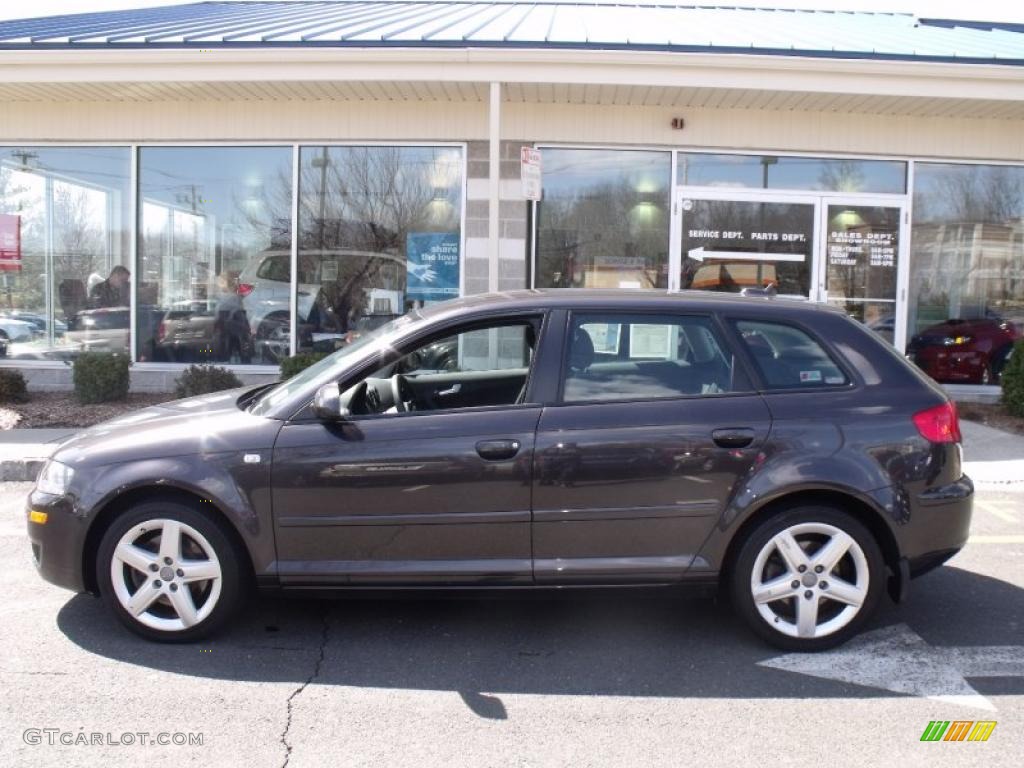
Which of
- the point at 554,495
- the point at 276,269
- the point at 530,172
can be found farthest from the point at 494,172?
→ the point at 554,495

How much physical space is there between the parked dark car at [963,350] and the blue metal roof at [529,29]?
126 inches

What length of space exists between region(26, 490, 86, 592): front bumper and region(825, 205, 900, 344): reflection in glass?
905cm

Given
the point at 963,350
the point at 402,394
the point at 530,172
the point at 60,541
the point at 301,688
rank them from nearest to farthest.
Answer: the point at 301,688, the point at 60,541, the point at 402,394, the point at 530,172, the point at 963,350

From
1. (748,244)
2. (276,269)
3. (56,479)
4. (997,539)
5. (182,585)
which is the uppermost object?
(748,244)

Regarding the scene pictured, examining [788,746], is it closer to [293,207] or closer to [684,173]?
[684,173]

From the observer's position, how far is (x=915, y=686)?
3.87 meters

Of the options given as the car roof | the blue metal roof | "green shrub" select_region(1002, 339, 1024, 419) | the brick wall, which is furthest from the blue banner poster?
the car roof

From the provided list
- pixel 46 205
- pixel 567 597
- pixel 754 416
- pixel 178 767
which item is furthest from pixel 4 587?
pixel 46 205

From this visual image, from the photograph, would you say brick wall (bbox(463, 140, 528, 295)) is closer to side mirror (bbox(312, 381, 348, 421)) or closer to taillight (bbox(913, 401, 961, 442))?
side mirror (bbox(312, 381, 348, 421))

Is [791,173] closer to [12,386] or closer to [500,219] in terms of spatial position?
[500,219]

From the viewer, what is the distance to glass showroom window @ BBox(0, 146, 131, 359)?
11422 mm

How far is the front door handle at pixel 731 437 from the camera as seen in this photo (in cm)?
409

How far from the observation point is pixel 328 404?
159 inches

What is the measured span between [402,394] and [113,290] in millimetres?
8034
